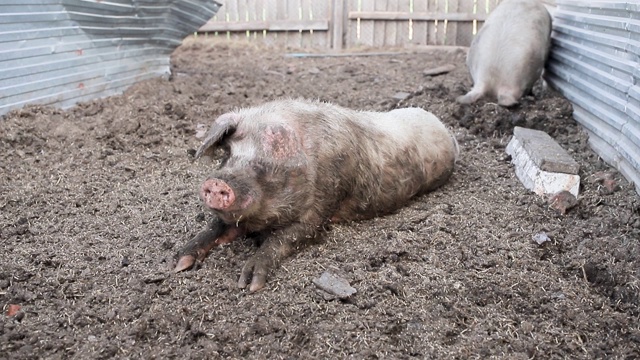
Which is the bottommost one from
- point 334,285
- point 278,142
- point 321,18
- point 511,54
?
point 334,285

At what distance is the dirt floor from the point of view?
2.52 meters

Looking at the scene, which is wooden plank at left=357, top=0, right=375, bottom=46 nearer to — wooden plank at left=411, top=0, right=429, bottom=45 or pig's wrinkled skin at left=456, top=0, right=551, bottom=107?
wooden plank at left=411, top=0, right=429, bottom=45

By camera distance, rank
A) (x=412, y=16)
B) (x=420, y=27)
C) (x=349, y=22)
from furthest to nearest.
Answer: (x=349, y=22), (x=420, y=27), (x=412, y=16)

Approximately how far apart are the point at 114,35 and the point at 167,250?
3.31 m

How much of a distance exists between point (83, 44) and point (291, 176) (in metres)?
3.31

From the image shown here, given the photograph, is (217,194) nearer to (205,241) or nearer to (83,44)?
(205,241)

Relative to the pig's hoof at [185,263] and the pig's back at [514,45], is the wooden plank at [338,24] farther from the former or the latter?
the pig's hoof at [185,263]

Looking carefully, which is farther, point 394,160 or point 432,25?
point 432,25

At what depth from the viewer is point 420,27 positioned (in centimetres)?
952

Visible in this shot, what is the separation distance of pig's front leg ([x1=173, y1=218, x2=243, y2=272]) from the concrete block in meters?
1.88

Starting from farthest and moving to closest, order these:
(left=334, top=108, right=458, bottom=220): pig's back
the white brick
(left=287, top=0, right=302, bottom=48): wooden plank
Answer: (left=287, top=0, right=302, bottom=48): wooden plank, the white brick, (left=334, top=108, right=458, bottom=220): pig's back

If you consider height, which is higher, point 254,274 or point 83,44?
point 83,44

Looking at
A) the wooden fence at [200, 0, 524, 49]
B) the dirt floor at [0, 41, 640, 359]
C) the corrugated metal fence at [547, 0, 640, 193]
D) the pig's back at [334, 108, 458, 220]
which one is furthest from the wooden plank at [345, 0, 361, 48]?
the pig's back at [334, 108, 458, 220]

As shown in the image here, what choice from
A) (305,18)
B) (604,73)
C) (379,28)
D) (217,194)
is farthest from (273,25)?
(217,194)
